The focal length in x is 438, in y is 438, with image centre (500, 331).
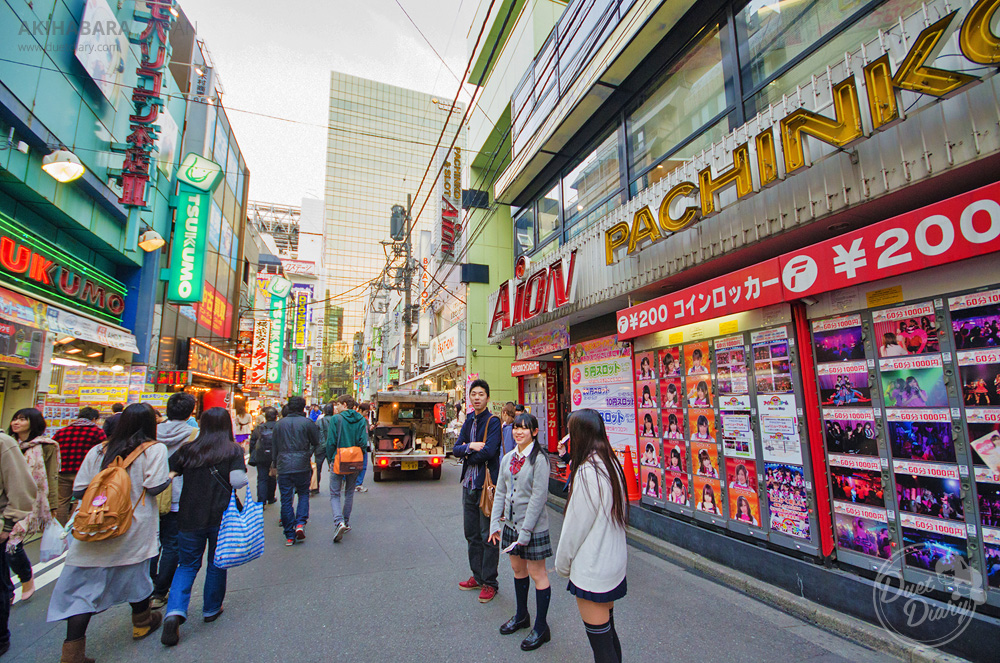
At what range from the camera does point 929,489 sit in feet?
12.1

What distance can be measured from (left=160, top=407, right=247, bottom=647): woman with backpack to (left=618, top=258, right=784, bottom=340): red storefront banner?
17.3ft

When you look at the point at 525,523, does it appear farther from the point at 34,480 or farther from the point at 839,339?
the point at 34,480

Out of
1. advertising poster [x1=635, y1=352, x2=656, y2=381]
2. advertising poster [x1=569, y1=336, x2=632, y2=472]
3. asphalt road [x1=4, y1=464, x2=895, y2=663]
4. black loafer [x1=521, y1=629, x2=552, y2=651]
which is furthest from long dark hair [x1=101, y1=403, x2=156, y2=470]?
advertising poster [x1=569, y1=336, x2=632, y2=472]

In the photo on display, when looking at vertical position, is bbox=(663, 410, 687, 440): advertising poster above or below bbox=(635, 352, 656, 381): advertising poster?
below

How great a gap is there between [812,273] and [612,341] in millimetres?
4322

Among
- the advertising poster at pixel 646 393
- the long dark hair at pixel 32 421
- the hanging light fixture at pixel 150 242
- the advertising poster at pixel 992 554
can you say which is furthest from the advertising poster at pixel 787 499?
the hanging light fixture at pixel 150 242

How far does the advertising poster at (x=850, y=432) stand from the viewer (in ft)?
13.6

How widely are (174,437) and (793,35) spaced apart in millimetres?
8243

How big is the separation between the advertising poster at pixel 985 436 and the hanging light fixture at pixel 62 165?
42.9 ft

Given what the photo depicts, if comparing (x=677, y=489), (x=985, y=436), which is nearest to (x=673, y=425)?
(x=677, y=489)

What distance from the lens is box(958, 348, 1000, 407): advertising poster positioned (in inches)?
132

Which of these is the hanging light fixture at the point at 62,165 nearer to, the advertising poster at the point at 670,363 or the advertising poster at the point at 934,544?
the advertising poster at the point at 670,363

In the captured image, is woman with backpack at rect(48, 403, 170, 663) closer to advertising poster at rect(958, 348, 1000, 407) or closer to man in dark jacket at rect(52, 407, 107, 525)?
man in dark jacket at rect(52, 407, 107, 525)

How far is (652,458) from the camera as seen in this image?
22.6ft
